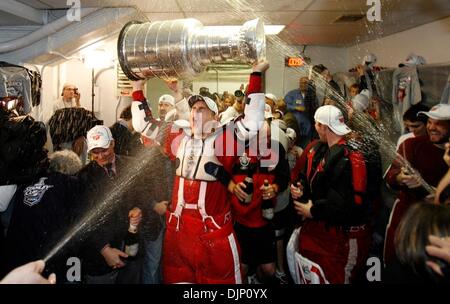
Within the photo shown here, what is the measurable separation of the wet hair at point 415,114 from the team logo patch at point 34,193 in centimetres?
120

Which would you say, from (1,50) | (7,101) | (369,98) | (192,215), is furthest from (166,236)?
(1,50)

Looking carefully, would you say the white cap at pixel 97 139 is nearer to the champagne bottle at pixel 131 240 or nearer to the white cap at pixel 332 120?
the champagne bottle at pixel 131 240

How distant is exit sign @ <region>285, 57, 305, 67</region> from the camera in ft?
4.20

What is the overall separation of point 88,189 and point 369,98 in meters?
1.14

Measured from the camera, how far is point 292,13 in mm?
Answer: 1258

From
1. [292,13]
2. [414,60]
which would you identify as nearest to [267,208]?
[292,13]

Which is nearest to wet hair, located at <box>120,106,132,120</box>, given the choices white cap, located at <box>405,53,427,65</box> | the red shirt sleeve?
the red shirt sleeve

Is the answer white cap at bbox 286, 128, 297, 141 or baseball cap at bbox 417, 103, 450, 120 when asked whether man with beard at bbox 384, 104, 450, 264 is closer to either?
baseball cap at bbox 417, 103, 450, 120

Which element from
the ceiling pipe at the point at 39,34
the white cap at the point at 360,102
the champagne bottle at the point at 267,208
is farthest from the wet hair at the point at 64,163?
the white cap at the point at 360,102

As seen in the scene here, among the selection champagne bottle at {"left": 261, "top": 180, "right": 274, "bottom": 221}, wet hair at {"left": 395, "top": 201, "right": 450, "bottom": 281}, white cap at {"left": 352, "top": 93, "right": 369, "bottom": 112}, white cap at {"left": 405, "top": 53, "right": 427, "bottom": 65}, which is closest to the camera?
wet hair at {"left": 395, "top": 201, "right": 450, "bottom": 281}

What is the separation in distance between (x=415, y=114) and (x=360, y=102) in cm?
22

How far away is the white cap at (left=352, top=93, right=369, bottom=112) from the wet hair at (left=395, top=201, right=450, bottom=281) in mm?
701

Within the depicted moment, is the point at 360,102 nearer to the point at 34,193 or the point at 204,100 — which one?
the point at 204,100

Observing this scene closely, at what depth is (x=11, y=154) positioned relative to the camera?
970 millimetres
